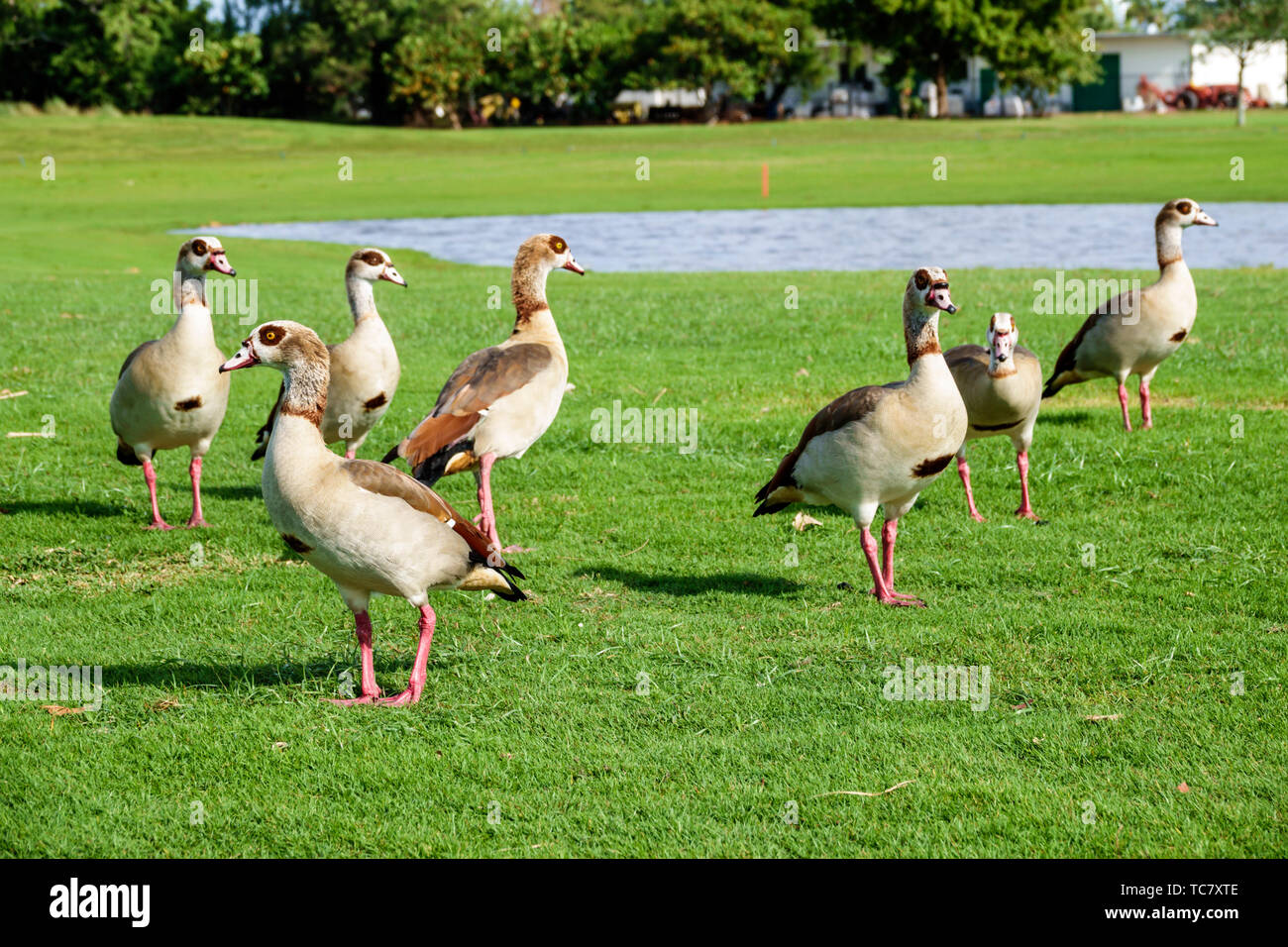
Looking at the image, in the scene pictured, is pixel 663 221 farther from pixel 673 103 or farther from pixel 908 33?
pixel 673 103

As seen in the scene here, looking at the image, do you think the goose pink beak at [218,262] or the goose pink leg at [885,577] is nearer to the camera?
the goose pink leg at [885,577]

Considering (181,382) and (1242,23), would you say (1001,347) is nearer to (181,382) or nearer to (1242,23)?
(181,382)

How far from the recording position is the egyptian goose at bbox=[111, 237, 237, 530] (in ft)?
32.2

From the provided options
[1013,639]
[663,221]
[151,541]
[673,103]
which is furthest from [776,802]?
[673,103]

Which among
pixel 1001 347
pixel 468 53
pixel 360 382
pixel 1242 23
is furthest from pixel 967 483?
pixel 468 53

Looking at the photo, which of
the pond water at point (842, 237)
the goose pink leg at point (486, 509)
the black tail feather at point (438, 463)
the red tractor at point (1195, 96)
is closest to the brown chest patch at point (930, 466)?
the goose pink leg at point (486, 509)

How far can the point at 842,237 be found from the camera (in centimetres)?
3378

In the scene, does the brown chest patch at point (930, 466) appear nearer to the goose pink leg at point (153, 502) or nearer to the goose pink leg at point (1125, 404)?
the goose pink leg at point (1125, 404)

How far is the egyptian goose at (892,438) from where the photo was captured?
25.7 feet

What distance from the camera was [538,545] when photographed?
938 cm

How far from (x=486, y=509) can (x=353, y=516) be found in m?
3.05

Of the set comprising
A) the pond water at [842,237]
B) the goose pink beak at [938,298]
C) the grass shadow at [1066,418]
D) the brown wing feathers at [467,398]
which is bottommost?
the grass shadow at [1066,418]

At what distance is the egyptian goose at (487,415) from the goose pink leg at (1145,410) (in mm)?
5668
